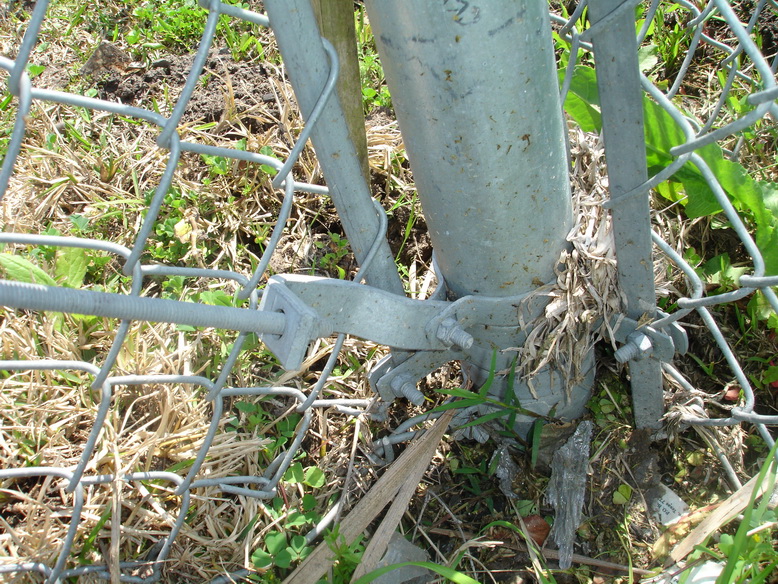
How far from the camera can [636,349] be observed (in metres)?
1.34

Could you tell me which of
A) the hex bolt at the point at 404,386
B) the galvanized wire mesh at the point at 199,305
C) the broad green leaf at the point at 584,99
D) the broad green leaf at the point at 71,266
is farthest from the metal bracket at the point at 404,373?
the broad green leaf at the point at 71,266

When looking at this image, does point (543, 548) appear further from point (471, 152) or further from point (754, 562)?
point (471, 152)

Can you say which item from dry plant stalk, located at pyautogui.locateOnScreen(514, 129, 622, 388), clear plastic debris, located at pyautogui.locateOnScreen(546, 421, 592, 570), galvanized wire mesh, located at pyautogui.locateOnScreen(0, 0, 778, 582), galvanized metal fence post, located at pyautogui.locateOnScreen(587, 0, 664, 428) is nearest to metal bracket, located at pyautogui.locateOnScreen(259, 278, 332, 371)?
galvanized wire mesh, located at pyautogui.locateOnScreen(0, 0, 778, 582)

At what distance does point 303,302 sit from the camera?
107 centimetres

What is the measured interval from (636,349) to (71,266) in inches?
61.1

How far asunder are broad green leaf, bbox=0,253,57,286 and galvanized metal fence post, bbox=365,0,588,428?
3.91 feet

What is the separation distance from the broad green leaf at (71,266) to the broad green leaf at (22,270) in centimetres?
5

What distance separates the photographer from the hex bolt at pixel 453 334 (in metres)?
1.21

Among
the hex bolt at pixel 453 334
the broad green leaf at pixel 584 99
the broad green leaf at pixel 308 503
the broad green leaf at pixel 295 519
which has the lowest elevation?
the broad green leaf at pixel 295 519

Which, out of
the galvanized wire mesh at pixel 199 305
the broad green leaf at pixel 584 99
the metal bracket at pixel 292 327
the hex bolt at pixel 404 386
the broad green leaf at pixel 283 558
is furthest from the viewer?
the broad green leaf at pixel 584 99

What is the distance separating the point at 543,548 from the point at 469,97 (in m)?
1.09

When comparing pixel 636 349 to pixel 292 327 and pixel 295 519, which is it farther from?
pixel 295 519

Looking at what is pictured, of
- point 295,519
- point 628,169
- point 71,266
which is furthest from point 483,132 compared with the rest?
point 71,266

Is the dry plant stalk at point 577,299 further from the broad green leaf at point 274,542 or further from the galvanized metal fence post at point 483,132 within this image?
the broad green leaf at point 274,542
